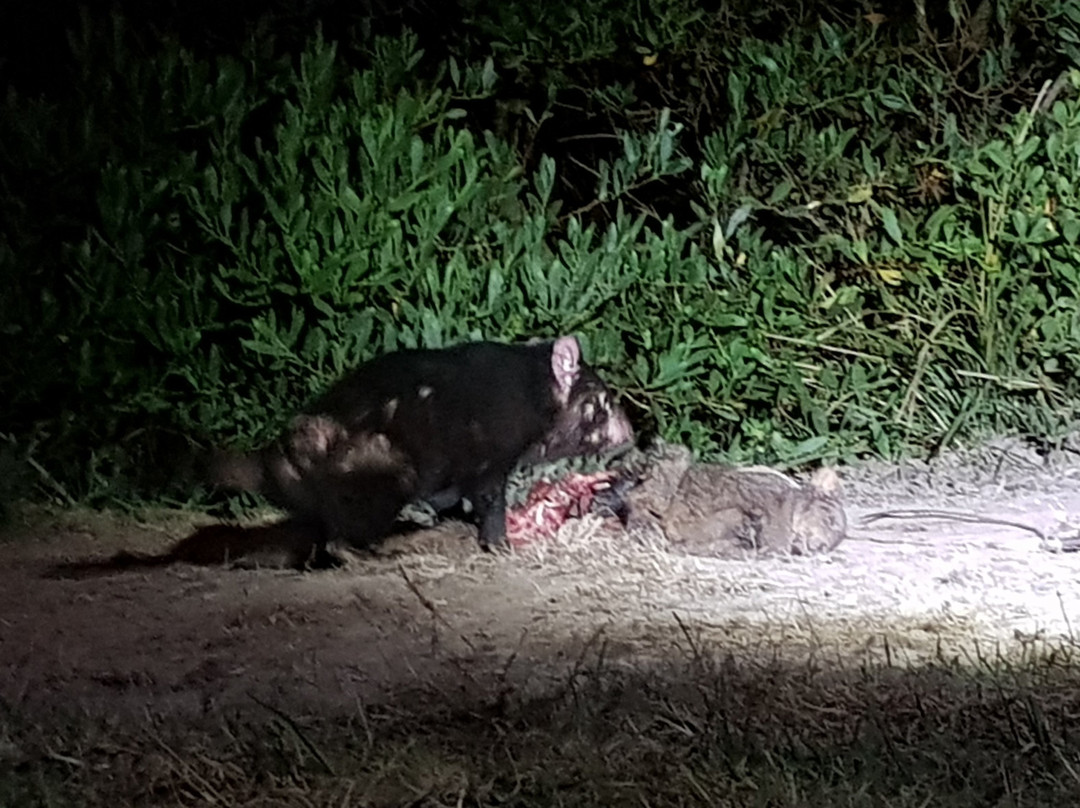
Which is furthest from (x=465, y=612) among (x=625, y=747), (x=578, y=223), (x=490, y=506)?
(x=578, y=223)

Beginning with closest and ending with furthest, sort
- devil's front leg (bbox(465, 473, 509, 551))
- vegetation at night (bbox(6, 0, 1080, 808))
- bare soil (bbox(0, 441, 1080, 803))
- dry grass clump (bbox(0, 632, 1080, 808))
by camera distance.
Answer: dry grass clump (bbox(0, 632, 1080, 808)) < vegetation at night (bbox(6, 0, 1080, 808)) < bare soil (bbox(0, 441, 1080, 803)) < devil's front leg (bbox(465, 473, 509, 551))

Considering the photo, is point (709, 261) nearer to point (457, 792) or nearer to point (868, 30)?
point (868, 30)

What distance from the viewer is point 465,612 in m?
4.46

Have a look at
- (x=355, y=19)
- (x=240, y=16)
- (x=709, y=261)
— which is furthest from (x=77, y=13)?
(x=709, y=261)

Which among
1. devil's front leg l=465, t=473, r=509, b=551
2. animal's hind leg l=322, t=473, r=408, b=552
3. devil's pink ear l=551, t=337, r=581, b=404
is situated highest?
devil's pink ear l=551, t=337, r=581, b=404

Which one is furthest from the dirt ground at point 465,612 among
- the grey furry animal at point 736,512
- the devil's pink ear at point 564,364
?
the devil's pink ear at point 564,364

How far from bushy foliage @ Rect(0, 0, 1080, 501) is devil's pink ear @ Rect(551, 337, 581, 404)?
1.80 feet

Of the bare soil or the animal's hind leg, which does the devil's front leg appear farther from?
the animal's hind leg

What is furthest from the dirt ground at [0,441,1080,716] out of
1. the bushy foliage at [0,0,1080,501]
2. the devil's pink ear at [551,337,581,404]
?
the bushy foliage at [0,0,1080,501]

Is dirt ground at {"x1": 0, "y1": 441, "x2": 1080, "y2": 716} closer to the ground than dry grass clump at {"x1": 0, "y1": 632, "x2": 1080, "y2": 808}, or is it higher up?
closer to the ground

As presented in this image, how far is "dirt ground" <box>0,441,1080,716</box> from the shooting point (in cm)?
382

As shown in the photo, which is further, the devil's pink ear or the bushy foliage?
the bushy foliage

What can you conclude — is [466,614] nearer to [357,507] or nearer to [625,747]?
[357,507]

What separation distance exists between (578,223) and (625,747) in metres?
3.45
